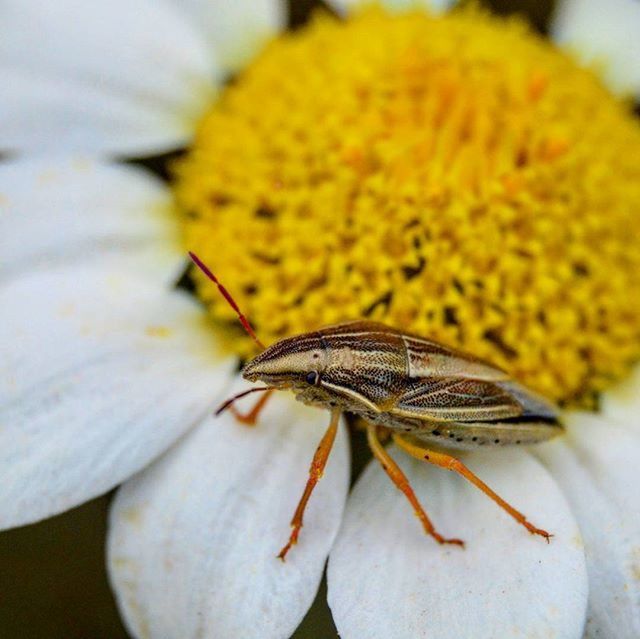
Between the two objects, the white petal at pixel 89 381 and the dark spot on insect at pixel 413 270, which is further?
the dark spot on insect at pixel 413 270

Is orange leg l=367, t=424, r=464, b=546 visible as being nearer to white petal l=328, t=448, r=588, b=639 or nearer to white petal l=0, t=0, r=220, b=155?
white petal l=328, t=448, r=588, b=639

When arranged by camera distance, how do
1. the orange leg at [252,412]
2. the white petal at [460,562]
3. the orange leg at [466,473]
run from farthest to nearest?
the orange leg at [252,412]
the orange leg at [466,473]
the white petal at [460,562]

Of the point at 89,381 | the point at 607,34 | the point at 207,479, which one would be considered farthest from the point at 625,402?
the point at 607,34

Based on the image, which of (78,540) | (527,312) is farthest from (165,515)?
(527,312)

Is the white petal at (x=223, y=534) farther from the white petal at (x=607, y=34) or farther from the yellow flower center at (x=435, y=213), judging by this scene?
the white petal at (x=607, y=34)

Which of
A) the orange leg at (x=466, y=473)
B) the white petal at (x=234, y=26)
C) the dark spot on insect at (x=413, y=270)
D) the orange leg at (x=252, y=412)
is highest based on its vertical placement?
the white petal at (x=234, y=26)

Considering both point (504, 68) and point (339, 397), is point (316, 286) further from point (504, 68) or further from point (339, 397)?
point (504, 68)

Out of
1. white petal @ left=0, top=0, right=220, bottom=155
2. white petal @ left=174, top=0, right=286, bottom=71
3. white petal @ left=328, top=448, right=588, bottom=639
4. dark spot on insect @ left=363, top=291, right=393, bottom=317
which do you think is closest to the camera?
white petal @ left=328, top=448, right=588, bottom=639

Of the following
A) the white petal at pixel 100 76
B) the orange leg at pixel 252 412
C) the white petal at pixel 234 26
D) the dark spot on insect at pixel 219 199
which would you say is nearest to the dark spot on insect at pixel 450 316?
the orange leg at pixel 252 412

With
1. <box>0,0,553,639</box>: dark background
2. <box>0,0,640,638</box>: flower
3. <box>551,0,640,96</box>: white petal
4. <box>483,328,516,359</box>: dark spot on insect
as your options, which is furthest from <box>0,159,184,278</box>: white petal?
<box>551,0,640,96</box>: white petal
